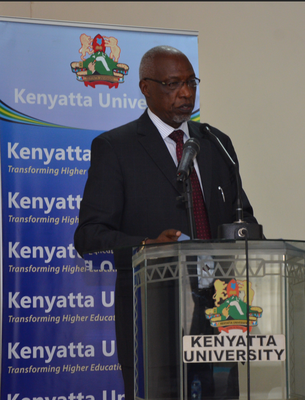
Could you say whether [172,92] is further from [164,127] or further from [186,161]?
[186,161]

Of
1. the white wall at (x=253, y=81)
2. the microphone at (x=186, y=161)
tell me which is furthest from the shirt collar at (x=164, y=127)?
the white wall at (x=253, y=81)

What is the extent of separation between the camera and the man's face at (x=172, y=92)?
2.11m

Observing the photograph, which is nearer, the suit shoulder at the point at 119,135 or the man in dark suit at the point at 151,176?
the man in dark suit at the point at 151,176

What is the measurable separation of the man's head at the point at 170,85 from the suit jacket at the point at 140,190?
0.32ft

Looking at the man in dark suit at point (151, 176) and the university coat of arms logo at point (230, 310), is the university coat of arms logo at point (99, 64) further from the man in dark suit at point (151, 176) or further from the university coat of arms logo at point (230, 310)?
the university coat of arms logo at point (230, 310)

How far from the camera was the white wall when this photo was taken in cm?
361

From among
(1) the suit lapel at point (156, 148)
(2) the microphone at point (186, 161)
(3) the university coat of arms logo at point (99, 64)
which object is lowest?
(2) the microphone at point (186, 161)

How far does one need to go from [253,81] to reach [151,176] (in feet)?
6.37

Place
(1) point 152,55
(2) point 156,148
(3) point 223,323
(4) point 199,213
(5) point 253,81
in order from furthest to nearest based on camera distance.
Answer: (5) point 253,81 < (1) point 152,55 < (2) point 156,148 < (4) point 199,213 < (3) point 223,323

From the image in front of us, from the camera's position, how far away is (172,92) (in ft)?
7.00

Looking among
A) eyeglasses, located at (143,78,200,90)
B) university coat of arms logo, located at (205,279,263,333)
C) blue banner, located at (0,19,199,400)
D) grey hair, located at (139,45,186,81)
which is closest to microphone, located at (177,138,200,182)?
university coat of arms logo, located at (205,279,263,333)

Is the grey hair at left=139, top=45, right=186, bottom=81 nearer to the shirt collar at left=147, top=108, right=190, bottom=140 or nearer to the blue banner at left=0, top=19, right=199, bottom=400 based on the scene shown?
the shirt collar at left=147, top=108, right=190, bottom=140

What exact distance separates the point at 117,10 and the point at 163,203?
2125 millimetres

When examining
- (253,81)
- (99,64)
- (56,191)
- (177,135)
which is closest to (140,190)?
(177,135)
